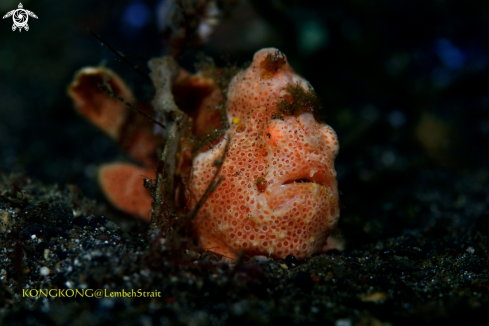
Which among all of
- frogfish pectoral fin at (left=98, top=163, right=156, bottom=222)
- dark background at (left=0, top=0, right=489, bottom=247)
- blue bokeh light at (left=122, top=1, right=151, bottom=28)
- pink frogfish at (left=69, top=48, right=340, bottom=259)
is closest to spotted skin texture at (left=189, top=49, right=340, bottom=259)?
pink frogfish at (left=69, top=48, right=340, bottom=259)

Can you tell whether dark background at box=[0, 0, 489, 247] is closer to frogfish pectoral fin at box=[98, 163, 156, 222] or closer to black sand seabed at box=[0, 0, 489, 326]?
black sand seabed at box=[0, 0, 489, 326]

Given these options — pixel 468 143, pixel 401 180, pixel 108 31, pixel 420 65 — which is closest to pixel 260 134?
pixel 401 180

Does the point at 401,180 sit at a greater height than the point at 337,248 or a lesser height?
greater

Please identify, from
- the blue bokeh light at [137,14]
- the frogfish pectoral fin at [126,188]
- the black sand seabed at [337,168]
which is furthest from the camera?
the blue bokeh light at [137,14]

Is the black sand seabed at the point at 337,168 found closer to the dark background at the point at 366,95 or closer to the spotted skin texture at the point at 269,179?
the dark background at the point at 366,95

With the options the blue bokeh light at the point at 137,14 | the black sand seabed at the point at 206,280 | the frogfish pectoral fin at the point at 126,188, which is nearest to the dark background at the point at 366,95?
the blue bokeh light at the point at 137,14

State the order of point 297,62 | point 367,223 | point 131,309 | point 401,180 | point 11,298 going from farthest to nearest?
point 297,62, point 401,180, point 367,223, point 11,298, point 131,309

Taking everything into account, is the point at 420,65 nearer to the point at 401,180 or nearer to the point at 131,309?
the point at 401,180
